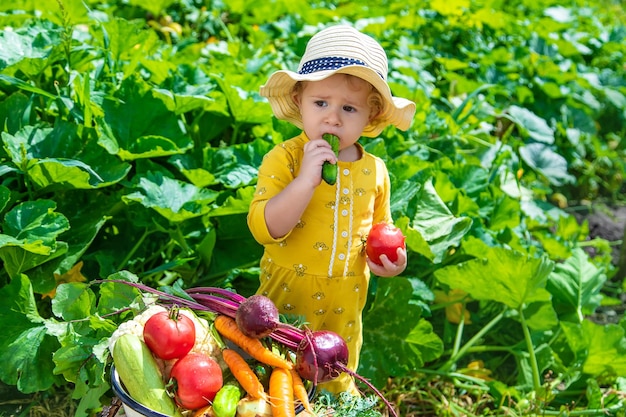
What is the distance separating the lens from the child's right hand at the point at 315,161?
85.7 inches

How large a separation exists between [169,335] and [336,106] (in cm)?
Result: 76

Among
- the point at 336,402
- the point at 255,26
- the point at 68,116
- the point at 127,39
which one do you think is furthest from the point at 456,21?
the point at 336,402

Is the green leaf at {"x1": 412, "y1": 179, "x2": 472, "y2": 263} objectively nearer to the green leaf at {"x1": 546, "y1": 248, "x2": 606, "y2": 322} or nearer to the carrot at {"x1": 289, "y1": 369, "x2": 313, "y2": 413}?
the green leaf at {"x1": 546, "y1": 248, "x2": 606, "y2": 322}

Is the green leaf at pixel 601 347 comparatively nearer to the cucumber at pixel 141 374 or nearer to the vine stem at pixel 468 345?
the vine stem at pixel 468 345

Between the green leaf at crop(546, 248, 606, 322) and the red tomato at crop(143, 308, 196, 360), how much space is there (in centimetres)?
205

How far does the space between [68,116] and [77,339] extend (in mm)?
1181

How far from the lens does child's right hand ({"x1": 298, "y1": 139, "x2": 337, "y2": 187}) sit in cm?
218

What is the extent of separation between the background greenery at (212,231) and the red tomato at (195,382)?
234 mm

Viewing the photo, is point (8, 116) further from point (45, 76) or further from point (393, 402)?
point (393, 402)

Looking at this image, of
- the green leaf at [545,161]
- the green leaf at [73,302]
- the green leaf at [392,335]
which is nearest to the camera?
the green leaf at [73,302]

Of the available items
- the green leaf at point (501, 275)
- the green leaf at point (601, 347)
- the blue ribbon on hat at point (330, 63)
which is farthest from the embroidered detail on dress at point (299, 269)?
the green leaf at point (601, 347)

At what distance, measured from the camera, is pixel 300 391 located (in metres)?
2.15

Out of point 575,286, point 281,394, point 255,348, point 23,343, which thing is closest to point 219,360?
point 255,348

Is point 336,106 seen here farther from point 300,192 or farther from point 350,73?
point 300,192
